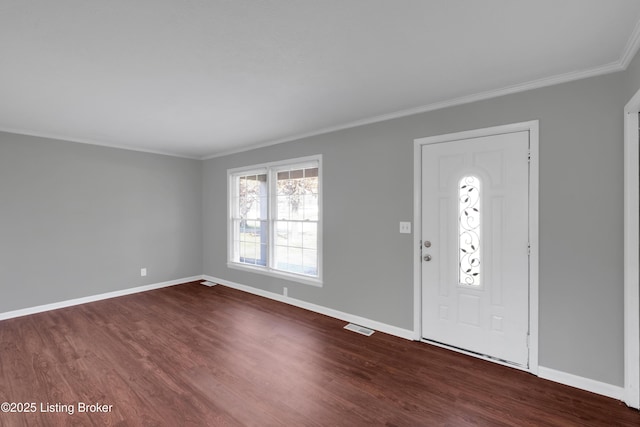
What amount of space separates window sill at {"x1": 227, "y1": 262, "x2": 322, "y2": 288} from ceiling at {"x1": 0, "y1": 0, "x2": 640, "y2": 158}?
222cm

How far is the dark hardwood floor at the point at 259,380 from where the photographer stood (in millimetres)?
2008

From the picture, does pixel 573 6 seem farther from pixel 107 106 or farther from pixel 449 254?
pixel 107 106

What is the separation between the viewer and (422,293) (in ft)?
10.2

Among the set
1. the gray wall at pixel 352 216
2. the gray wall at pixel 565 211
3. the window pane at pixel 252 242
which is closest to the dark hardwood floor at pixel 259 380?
the gray wall at pixel 565 211

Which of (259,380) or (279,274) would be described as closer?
(259,380)

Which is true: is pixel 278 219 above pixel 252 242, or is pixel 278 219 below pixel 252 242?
above

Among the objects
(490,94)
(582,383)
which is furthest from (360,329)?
(490,94)

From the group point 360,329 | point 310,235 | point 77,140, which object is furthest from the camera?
point 77,140

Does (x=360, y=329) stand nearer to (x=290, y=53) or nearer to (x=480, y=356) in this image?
(x=480, y=356)

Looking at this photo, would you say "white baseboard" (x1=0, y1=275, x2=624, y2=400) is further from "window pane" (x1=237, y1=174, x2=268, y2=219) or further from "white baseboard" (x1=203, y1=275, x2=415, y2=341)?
"window pane" (x1=237, y1=174, x2=268, y2=219)

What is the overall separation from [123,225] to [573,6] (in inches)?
230

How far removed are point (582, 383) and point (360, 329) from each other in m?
1.96

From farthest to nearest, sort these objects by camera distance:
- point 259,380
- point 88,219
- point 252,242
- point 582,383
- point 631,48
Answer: point 252,242 < point 88,219 < point 259,380 < point 582,383 < point 631,48

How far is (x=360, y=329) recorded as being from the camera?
3438 mm
